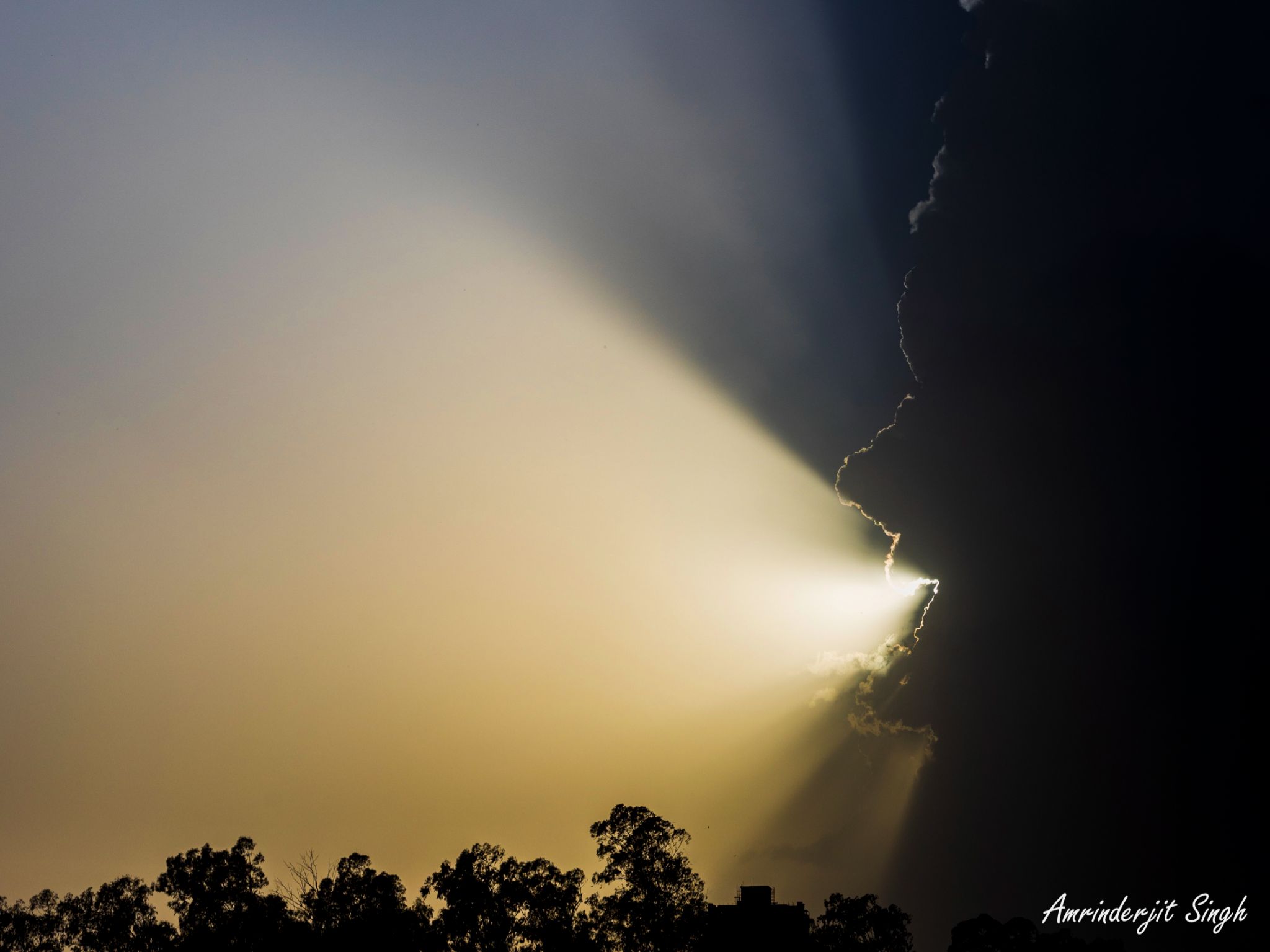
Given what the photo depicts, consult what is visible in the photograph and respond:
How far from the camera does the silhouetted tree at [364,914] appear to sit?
6019 centimetres

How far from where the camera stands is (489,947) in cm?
6153

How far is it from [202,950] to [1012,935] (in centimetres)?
4591

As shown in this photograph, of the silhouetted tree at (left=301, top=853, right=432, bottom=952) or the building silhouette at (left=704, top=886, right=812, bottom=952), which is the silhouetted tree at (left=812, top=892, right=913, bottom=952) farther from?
the silhouetted tree at (left=301, top=853, right=432, bottom=952)

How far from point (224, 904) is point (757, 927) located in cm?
3151

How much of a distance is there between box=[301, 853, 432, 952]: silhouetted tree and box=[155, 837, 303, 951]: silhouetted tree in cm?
165

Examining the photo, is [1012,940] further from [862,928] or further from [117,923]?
[117,923]

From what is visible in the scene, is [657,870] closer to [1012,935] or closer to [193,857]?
[1012,935]

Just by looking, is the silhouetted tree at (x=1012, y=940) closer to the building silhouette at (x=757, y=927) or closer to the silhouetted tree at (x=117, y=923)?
the building silhouette at (x=757, y=927)

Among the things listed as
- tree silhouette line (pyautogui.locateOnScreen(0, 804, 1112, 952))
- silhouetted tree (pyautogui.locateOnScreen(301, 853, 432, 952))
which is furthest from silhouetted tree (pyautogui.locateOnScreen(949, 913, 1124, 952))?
silhouetted tree (pyautogui.locateOnScreen(301, 853, 432, 952))

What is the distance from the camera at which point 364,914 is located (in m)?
62.1

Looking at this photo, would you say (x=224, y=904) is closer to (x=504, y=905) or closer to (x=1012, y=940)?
(x=504, y=905)

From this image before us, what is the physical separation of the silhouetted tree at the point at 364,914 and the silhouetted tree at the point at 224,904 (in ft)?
5.42

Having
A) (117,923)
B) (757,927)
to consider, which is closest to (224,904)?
(117,923)

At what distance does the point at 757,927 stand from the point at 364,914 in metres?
22.7
